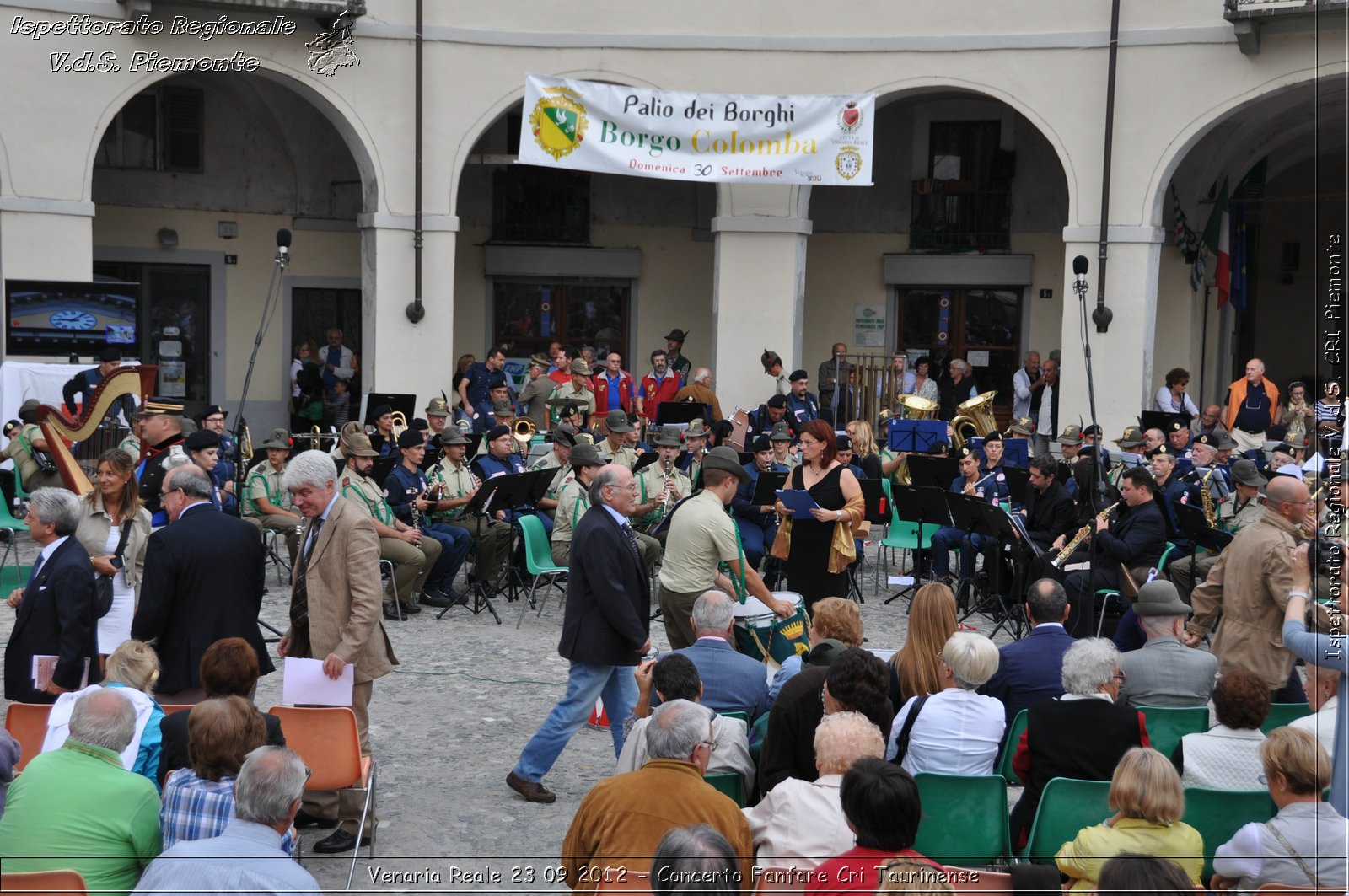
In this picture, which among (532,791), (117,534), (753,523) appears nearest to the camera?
→ (532,791)

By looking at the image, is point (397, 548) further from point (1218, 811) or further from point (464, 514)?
point (1218, 811)

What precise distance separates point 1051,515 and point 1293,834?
7.25 metres

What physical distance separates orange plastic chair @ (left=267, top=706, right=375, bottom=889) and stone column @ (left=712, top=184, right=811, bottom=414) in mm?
12597

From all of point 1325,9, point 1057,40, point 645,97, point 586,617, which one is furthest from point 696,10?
point 586,617

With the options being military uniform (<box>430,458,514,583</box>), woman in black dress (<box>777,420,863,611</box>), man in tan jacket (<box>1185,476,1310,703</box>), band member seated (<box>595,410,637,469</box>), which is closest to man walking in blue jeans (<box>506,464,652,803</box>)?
woman in black dress (<box>777,420,863,611</box>)

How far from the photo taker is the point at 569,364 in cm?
1823

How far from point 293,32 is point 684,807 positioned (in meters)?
14.8

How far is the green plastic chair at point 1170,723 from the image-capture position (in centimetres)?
634

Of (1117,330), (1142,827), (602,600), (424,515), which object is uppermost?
(1117,330)

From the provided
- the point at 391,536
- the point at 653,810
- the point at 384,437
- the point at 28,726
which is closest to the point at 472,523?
the point at 391,536

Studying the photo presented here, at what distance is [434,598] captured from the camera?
12.1m

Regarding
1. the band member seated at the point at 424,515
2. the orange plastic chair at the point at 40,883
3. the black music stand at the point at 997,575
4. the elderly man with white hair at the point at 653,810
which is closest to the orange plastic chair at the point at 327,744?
the elderly man with white hair at the point at 653,810

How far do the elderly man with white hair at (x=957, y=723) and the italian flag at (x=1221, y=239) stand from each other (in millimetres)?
16064

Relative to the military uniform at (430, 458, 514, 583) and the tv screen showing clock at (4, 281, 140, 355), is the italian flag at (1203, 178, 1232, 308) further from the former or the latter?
the tv screen showing clock at (4, 281, 140, 355)
